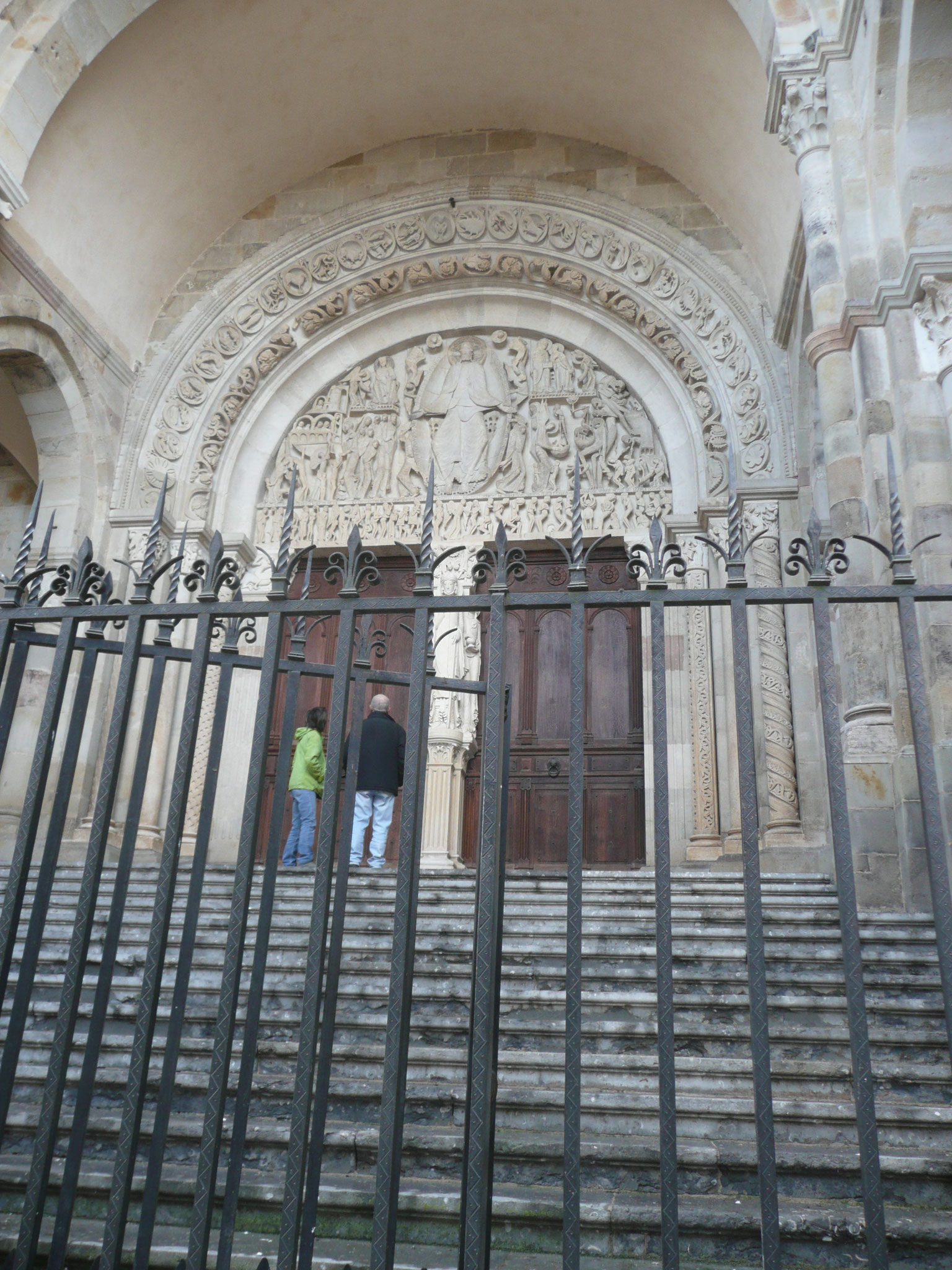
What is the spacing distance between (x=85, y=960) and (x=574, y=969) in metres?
1.20

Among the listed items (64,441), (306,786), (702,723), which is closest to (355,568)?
(306,786)

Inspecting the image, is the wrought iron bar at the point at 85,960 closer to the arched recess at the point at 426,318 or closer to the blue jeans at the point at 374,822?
the blue jeans at the point at 374,822

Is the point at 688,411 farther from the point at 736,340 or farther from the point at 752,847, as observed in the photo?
the point at 752,847

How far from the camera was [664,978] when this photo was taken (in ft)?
7.66

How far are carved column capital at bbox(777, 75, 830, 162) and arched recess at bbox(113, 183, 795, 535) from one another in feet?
7.95

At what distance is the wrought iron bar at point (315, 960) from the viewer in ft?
7.55

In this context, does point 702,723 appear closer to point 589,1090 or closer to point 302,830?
point 302,830

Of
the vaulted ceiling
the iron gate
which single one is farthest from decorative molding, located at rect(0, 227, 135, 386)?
the iron gate

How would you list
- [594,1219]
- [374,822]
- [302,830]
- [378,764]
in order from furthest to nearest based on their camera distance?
[302,830] < [374,822] < [378,764] < [594,1219]

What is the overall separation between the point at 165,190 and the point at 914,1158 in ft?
31.0

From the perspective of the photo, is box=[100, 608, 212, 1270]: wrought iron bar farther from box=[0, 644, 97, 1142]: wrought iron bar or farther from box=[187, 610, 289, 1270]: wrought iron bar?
box=[0, 644, 97, 1142]: wrought iron bar

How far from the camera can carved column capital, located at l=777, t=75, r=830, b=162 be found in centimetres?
643

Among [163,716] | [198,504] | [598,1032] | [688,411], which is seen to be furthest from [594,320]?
[598,1032]

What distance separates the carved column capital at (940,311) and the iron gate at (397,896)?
3.21m
